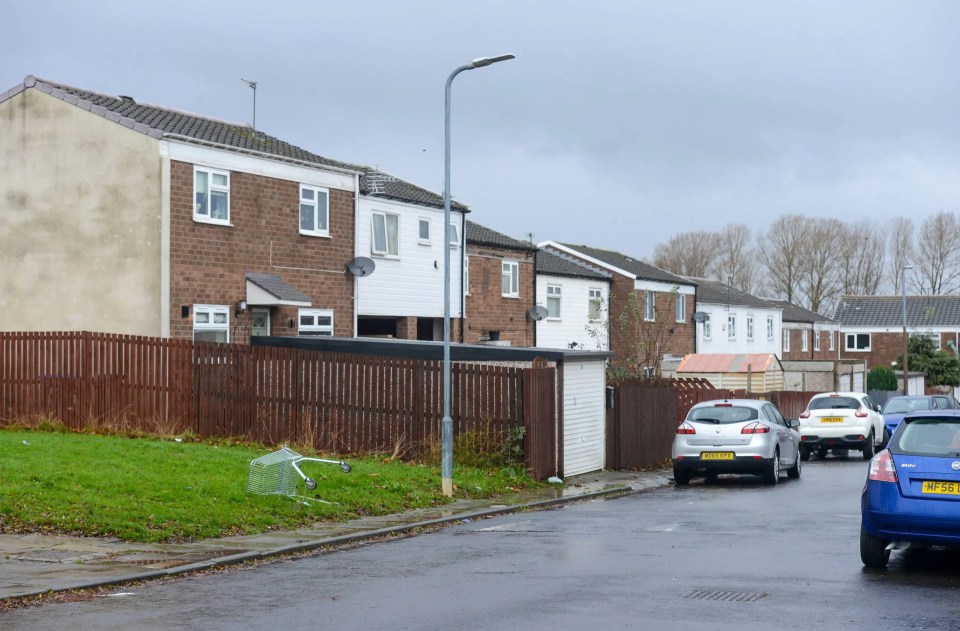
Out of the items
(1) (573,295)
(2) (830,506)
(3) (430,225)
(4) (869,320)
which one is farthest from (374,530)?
(4) (869,320)

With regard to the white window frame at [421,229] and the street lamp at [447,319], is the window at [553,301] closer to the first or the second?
the white window frame at [421,229]

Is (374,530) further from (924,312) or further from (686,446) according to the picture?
(924,312)

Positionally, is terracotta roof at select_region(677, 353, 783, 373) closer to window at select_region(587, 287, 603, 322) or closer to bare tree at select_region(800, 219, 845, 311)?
window at select_region(587, 287, 603, 322)

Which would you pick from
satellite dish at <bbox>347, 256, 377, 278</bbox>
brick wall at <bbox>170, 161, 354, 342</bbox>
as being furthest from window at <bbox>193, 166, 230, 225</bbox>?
satellite dish at <bbox>347, 256, 377, 278</bbox>

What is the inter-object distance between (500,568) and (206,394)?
1228 centimetres

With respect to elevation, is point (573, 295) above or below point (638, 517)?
above

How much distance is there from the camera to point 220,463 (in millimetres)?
17438

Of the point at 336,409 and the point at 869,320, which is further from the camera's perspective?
the point at 869,320

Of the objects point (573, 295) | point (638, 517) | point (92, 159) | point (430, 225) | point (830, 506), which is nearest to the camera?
point (638, 517)

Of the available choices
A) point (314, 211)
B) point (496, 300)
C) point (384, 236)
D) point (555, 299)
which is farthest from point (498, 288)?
point (314, 211)

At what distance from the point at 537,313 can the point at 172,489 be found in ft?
86.8

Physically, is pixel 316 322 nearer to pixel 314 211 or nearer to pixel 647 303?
pixel 314 211

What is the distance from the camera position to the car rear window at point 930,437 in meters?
10.8

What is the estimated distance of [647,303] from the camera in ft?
169
